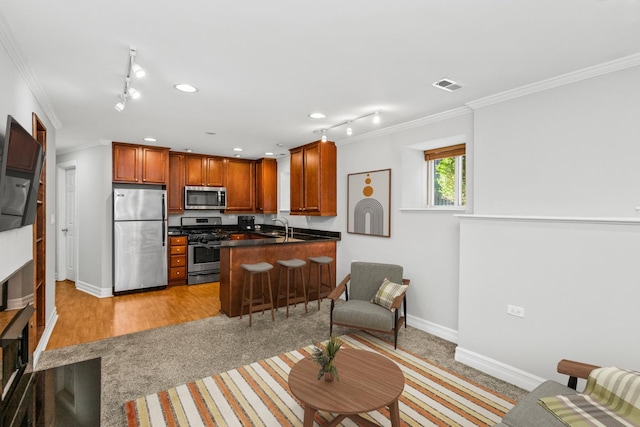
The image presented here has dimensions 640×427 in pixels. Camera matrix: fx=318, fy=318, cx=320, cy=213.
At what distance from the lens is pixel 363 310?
3320 millimetres

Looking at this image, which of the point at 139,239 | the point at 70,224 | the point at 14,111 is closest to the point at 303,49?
the point at 14,111

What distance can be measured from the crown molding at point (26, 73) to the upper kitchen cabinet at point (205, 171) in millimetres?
2461

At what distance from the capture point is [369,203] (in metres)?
4.48

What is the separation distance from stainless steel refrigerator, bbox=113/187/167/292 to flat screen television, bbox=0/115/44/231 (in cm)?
281

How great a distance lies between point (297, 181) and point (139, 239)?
9.23ft

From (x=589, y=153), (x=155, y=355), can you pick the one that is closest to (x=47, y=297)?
(x=155, y=355)

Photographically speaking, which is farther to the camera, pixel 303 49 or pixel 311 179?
pixel 311 179

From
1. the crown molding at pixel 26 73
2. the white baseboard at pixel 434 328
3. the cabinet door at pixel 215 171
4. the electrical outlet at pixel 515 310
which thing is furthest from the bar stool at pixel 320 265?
the crown molding at pixel 26 73

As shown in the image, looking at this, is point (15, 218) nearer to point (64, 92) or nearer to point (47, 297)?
point (64, 92)

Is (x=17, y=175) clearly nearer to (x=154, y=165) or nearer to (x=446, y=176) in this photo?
(x=154, y=165)

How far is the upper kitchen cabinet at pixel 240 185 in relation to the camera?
668 centimetres

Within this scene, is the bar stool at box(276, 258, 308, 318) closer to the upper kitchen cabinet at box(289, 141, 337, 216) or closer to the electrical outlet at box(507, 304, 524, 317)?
the upper kitchen cabinet at box(289, 141, 337, 216)

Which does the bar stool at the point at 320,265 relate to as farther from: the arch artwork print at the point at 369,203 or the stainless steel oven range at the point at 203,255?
the stainless steel oven range at the point at 203,255

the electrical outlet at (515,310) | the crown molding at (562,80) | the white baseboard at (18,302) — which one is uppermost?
the crown molding at (562,80)
